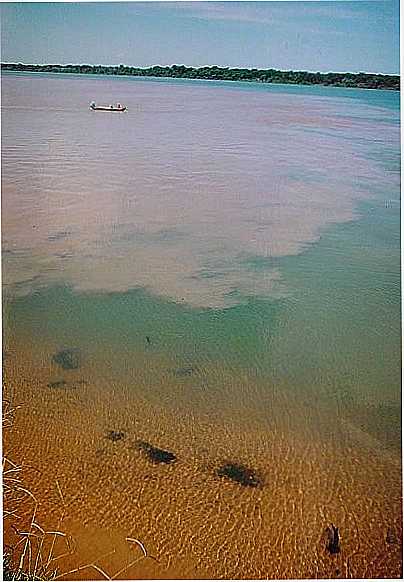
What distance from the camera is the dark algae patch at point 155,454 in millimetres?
1927

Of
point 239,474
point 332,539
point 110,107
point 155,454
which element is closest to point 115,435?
point 155,454

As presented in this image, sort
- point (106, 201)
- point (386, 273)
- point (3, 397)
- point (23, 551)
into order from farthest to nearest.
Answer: point (106, 201)
point (386, 273)
point (3, 397)
point (23, 551)

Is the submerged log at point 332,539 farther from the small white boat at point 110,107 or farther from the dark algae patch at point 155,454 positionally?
the small white boat at point 110,107

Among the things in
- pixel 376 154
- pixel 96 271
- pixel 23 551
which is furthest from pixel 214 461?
pixel 376 154

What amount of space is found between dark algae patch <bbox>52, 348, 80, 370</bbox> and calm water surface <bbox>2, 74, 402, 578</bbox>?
18 millimetres

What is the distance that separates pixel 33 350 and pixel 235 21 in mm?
1260

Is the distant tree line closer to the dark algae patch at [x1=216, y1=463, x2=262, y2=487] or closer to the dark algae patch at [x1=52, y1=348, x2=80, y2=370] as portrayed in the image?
the dark algae patch at [x1=52, y1=348, x2=80, y2=370]

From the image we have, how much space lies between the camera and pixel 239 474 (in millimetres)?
1894

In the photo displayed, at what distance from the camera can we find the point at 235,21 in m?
2.41

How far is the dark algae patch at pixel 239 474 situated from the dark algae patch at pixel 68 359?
573 millimetres

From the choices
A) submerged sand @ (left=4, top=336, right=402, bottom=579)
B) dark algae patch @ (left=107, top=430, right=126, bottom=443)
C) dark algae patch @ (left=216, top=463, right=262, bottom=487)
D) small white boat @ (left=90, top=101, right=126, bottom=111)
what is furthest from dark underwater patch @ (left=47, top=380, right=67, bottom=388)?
small white boat @ (left=90, top=101, right=126, bottom=111)

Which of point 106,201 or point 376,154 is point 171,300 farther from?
point 376,154

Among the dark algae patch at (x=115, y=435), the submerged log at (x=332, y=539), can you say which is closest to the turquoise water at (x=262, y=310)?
the dark algae patch at (x=115, y=435)

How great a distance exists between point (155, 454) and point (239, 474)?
9.1 inches
